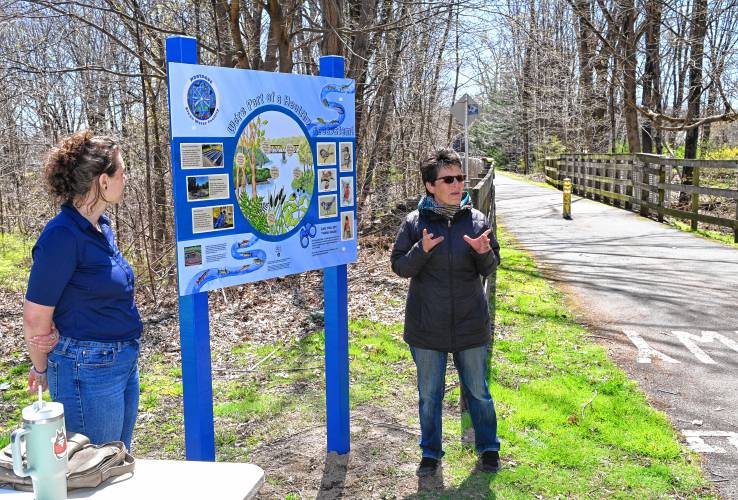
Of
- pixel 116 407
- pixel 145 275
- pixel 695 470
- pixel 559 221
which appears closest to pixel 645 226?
pixel 559 221

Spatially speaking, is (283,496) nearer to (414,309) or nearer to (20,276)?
(414,309)

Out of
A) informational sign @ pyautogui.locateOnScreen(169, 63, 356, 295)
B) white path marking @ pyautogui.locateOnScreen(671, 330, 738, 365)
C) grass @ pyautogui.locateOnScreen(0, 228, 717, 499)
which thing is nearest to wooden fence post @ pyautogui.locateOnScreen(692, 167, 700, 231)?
grass @ pyautogui.locateOnScreen(0, 228, 717, 499)

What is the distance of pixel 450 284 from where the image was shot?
154 inches

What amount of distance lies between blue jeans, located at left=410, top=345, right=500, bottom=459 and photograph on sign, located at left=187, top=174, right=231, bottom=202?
1476 mm

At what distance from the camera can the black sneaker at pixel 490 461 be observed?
13.6 feet

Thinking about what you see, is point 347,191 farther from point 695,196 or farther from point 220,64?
point 695,196

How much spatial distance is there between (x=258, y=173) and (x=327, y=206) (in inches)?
25.6

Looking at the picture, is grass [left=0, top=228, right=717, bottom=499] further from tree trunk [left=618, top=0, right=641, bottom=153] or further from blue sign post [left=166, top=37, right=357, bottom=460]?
tree trunk [left=618, top=0, right=641, bottom=153]

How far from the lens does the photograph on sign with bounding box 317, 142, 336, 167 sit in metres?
4.06

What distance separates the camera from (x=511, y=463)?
4.28 metres

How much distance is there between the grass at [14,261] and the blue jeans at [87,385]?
9490 mm

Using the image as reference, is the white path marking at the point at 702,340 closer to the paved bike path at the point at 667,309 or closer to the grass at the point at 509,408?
the paved bike path at the point at 667,309

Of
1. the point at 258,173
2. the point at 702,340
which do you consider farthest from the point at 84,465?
the point at 702,340

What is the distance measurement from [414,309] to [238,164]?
1.34 m
